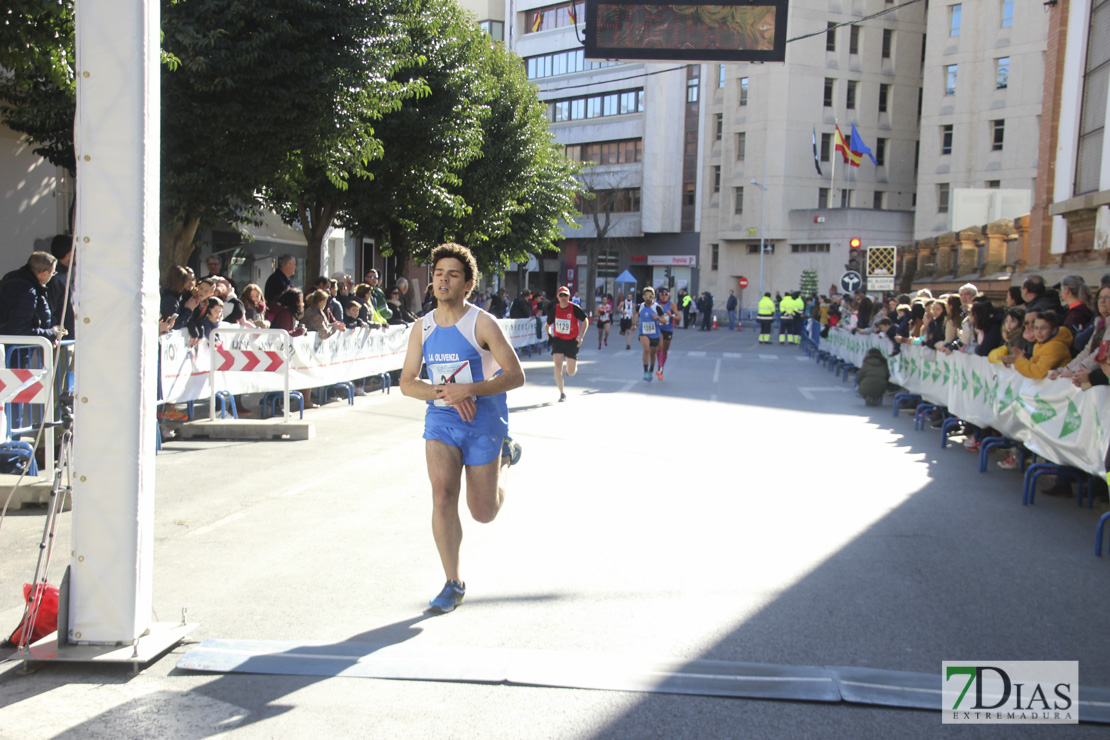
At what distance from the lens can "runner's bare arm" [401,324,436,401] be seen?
5098mm

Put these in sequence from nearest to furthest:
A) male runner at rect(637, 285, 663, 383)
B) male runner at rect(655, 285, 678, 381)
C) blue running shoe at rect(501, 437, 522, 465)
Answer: blue running shoe at rect(501, 437, 522, 465) < male runner at rect(637, 285, 663, 383) < male runner at rect(655, 285, 678, 381)

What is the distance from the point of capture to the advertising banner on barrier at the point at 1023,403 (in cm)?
785

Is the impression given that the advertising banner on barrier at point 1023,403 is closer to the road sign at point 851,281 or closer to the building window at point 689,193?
the road sign at point 851,281

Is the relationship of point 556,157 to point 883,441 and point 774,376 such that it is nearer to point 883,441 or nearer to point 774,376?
point 774,376

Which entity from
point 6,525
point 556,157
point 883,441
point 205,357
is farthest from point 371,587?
point 556,157

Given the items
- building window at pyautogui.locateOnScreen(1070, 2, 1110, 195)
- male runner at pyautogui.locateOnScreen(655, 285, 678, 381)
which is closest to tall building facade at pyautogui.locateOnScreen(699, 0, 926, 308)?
building window at pyautogui.locateOnScreen(1070, 2, 1110, 195)

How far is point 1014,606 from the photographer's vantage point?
5379 mm

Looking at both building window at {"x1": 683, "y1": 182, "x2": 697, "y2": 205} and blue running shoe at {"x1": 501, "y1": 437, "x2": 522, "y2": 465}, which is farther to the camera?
building window at {"x1": 683, "y1": 182, "x2": 697, "y2": 205}

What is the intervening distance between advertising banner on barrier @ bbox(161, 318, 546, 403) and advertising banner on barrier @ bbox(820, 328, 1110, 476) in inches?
237

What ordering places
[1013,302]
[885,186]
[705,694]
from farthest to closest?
[885,186], [1013,302], [705,694]

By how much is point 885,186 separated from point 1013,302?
50.7 m

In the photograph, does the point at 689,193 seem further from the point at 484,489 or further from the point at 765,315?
the point at 484,489

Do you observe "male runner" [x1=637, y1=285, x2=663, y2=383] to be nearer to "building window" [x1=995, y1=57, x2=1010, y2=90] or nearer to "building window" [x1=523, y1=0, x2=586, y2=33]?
"building window" [x1=995, y1=57, x2=1010, y2=90]

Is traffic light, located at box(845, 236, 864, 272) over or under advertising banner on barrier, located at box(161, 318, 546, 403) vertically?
over
